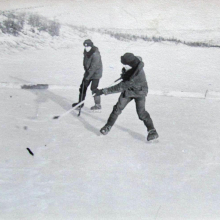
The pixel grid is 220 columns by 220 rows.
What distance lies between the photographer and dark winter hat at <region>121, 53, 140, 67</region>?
305 centimetres

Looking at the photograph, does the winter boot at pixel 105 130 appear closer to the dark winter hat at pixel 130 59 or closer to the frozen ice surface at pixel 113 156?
the frozen ice surface at pixel 113 156

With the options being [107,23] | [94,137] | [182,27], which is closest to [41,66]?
[107,23]

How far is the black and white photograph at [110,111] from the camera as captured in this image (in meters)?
2.26

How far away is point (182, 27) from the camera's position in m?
5.13

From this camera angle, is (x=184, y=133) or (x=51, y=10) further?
(x=51, y=10)

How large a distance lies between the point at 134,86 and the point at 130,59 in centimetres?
24

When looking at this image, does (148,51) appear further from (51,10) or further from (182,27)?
(51,10)

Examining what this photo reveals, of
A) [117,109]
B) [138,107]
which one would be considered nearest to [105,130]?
[117,109]

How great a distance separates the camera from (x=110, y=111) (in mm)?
4449

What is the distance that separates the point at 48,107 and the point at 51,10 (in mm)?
1706

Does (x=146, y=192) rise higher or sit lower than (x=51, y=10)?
lower

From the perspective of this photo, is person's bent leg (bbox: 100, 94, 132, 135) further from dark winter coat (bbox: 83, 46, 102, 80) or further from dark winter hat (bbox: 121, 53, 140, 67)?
dark winter coat (bbox: 83, 46, 102, 80)

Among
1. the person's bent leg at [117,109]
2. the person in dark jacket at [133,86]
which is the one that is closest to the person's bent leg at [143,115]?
the person in dark jacket at [133,86]

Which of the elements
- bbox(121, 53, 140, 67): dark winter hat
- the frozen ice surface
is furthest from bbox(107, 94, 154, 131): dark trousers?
bbox(121, 53, 140, 67): dark winter hat
